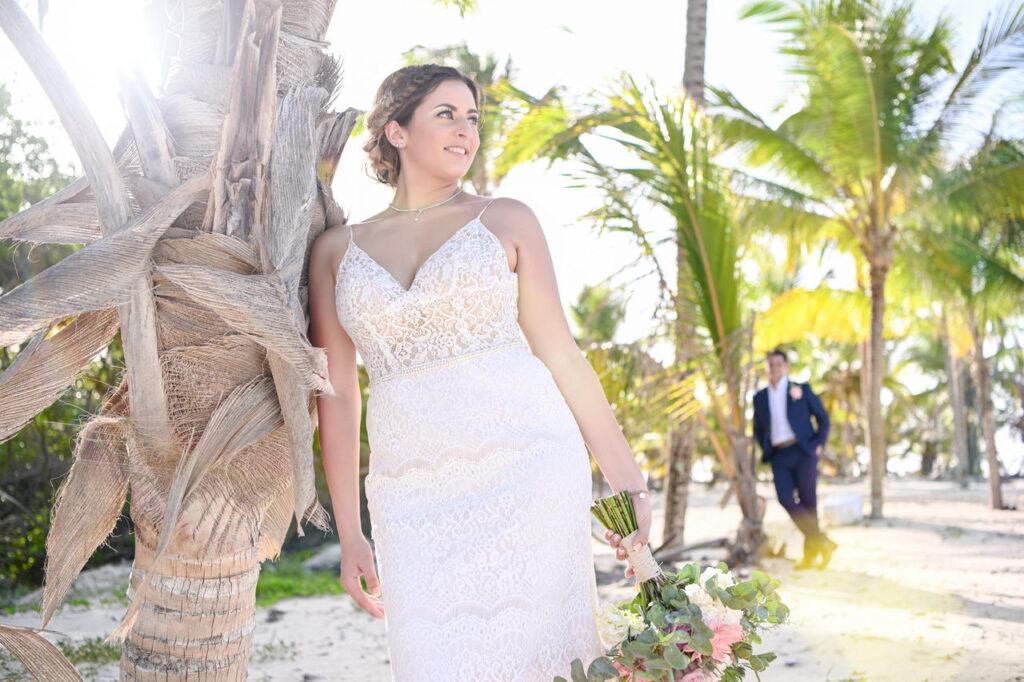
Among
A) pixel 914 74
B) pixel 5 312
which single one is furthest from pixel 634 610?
Result: pixel 914 74

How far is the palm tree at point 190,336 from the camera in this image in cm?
236

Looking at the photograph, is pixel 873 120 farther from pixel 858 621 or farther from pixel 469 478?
pixel 469 478

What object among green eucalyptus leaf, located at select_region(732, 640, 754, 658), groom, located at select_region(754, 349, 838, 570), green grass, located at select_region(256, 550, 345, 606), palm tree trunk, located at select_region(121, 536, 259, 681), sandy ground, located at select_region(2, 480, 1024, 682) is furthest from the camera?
groom, located at select_region(754, 349, 838, 570)

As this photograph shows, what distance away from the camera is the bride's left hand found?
277cm

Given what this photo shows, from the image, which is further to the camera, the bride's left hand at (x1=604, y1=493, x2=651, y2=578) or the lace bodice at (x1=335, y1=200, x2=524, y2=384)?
the lace bodice at (x1=335, y1=200, x2=524, y2=384)

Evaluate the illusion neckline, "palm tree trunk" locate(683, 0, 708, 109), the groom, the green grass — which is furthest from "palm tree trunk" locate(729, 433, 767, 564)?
the illusion neckline

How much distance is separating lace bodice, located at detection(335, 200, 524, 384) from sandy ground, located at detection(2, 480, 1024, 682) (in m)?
1.38

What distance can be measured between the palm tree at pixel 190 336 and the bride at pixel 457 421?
0.92 ft

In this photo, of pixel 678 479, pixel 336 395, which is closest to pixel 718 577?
pixel 336 395

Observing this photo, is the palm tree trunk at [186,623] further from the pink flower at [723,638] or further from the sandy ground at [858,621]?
the sandy ground at [858,621]

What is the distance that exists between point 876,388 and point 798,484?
6281 mm

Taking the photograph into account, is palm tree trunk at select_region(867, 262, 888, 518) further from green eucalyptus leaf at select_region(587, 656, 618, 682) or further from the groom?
green eucalyptus leaf at select_region(587, 656, 618, 682)

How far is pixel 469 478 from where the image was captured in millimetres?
2725

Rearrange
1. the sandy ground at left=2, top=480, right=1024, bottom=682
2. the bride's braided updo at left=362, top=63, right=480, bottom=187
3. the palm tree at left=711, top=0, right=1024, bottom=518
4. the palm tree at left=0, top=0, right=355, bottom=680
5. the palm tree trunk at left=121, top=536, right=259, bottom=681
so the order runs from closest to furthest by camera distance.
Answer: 1. the palm tree at left=0, top=0, right=355, bottom=680
2. the palm tree trunk at left=121, top=536, right=259, bottom=681
3. the bride's braided updo at left=362, top=63, right=480, bottom=187
4. the sandy ground at left=2, top=480, right=1024, bottom=682
5. the palm tree at left=711, top=0, right=1024, bottom=518
